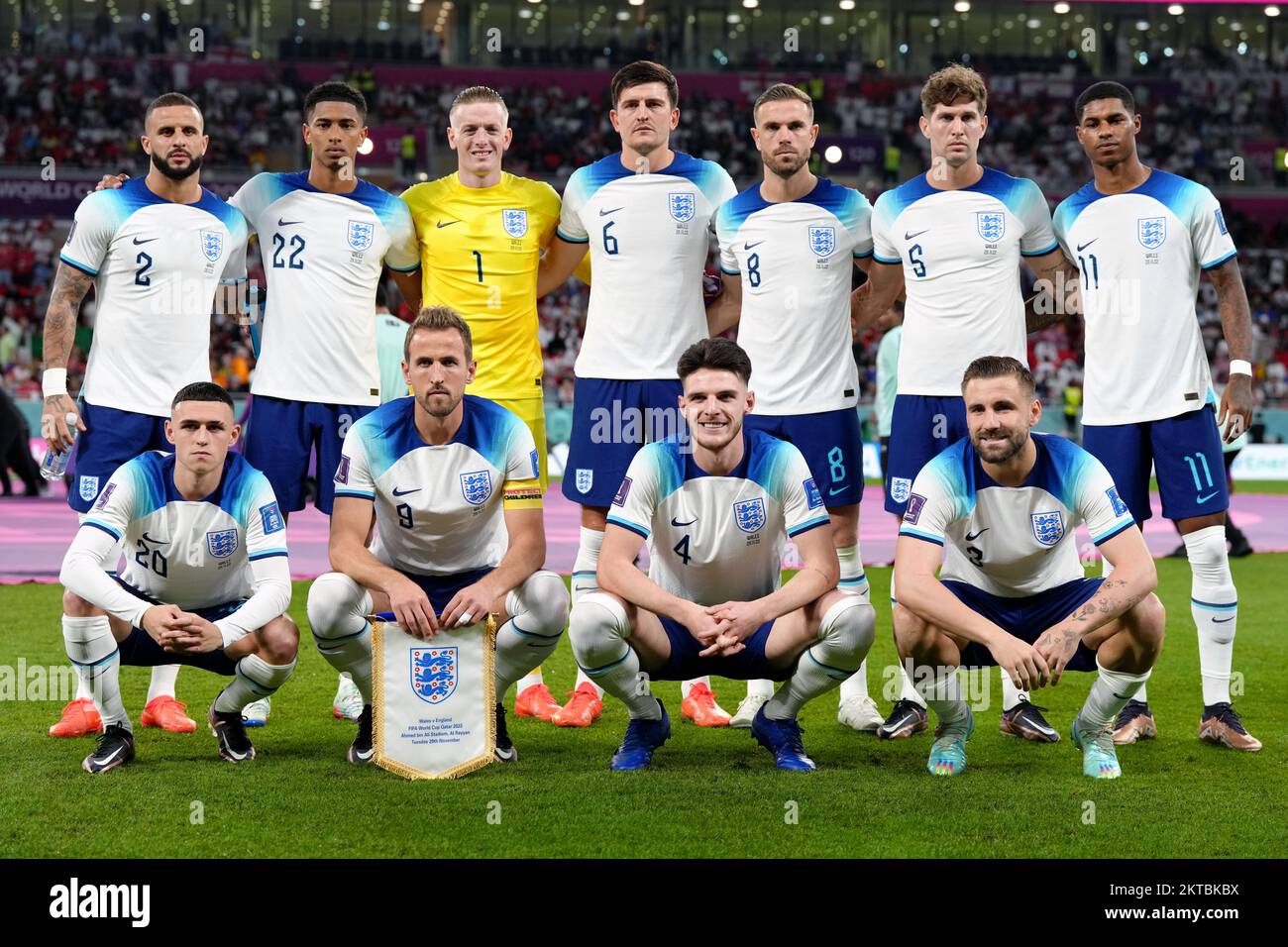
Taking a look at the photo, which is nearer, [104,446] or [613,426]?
[104,446]

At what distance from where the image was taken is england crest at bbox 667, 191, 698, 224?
19.8 ft

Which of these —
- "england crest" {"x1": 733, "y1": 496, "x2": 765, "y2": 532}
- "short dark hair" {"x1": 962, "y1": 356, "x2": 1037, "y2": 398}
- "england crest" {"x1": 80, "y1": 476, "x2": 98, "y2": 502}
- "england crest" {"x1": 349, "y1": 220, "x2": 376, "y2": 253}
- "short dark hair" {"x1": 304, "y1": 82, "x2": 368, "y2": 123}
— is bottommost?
"england crest" {"x1": 733, "y1": 496, "x2": 765, "y2": 532}

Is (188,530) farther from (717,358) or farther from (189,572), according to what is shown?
(717,358)

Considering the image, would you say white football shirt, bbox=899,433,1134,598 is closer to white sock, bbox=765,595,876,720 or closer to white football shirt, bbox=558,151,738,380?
white sock, bbox=765,595,876,720

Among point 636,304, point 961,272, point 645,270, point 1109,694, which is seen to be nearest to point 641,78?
point 645,270

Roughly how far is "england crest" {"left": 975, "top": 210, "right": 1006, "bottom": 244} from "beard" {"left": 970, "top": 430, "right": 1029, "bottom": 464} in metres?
1.10

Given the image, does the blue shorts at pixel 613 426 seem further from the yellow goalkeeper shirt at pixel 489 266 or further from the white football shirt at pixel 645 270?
the yellow goalkeeper shirt at pixel 489 266

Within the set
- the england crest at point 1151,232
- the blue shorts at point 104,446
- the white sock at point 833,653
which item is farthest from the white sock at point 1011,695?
the blue shorts at point 104,446

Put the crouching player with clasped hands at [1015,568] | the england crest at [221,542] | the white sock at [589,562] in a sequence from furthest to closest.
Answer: the white sock at [589,562], the england crest at [221,542], the crouching player with clasped hands at [1015,568]

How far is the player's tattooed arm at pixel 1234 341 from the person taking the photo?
567 centimetres

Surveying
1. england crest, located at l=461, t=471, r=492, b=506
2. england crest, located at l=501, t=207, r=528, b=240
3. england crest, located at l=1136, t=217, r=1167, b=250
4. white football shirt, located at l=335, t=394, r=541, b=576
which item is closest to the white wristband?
white football shirt, located at l=335, t=394, r=541, b=576

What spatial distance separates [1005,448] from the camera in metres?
4.84

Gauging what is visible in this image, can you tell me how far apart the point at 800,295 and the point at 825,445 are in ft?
2.07

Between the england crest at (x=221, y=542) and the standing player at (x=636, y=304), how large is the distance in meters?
1.45
